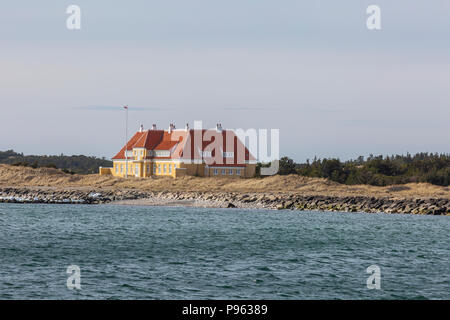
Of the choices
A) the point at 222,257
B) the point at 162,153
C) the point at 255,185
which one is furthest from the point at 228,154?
the point at 222,257

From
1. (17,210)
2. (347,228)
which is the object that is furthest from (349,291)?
(17,210)

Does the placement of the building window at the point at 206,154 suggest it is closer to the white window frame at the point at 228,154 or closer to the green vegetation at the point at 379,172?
the white window frame at the point at 228,154

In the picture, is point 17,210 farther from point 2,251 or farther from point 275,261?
point 275,261

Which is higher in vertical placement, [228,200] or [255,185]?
[255,185]

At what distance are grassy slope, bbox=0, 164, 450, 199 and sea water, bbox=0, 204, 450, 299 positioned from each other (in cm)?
2390

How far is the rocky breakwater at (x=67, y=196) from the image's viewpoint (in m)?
86.9

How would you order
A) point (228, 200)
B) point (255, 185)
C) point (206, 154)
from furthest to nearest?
point (206, 154) < point (255, 185) < point (228, 200)

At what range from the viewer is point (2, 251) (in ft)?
122

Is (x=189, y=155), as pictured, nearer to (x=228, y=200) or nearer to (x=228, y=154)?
(x=228, y=154)

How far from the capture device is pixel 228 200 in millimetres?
82312

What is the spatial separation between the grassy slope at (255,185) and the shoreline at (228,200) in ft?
12.5

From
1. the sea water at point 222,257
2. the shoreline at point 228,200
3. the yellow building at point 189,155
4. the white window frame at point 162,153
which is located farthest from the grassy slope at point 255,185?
the sea water at point 222,257

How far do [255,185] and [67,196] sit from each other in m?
23.0

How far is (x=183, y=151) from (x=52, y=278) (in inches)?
2730
